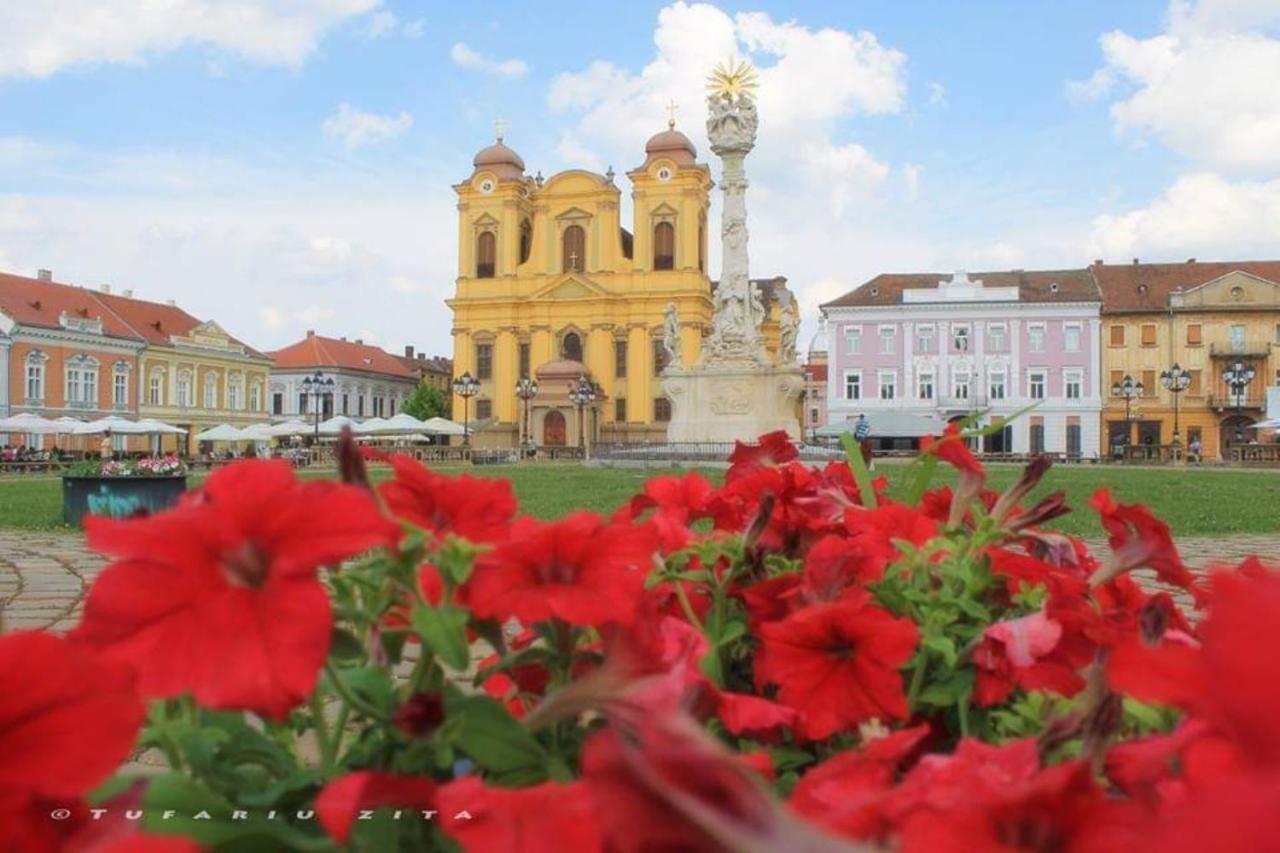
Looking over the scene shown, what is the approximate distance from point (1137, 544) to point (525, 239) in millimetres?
53540

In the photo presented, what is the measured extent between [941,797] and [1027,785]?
4 centimetres

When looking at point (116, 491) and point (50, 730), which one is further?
point (116, 491)

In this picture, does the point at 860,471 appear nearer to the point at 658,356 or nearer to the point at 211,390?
the point at 658,356

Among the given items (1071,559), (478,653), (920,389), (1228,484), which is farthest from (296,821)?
(920,389)

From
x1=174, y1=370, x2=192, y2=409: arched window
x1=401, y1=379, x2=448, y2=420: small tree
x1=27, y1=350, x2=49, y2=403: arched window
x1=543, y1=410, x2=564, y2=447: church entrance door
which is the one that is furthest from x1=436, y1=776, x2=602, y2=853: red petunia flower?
x1=401, y1=379, x2=448, y2=420: small tree

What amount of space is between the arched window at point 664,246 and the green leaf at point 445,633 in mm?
49206

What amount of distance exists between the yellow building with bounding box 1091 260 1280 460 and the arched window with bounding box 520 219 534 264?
2739cm

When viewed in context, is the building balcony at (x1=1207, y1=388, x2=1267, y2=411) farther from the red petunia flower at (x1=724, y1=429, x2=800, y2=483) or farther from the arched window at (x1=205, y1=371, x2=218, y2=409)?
the red petunia flower at (x1=724, y1=429, x2=800, y2=483)

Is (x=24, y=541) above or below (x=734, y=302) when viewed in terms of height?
below

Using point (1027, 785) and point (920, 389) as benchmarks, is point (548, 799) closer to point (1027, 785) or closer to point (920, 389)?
point (1027, 785)

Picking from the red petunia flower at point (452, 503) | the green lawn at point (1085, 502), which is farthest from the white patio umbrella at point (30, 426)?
the red petunia flower at point (452, 503)

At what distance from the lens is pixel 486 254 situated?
5144 cm

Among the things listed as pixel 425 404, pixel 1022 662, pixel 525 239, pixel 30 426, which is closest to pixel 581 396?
pixel 525 239

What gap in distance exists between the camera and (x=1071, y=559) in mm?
1127
